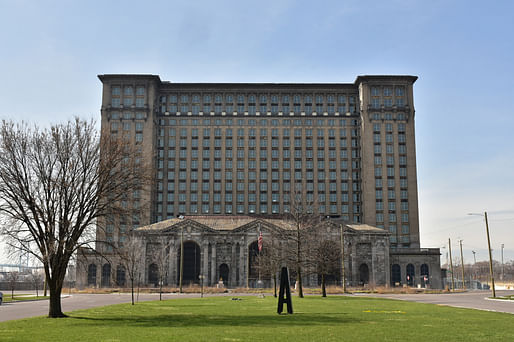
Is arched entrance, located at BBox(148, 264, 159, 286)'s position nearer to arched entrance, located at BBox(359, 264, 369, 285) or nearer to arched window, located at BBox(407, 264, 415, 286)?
arched entrance, located at BBox(359, 264, 369, 285)

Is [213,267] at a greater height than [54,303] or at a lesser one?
greater

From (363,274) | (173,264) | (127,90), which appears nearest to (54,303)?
(173,264)

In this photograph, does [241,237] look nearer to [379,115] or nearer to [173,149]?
[173,149]

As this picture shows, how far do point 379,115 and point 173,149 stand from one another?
171 ft

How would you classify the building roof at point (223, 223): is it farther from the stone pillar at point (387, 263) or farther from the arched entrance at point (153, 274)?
the arched entrance at point (153, 274)

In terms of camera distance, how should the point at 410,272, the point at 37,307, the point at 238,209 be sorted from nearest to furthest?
the point at 37,307, the point at 410,272, the point at 238,209

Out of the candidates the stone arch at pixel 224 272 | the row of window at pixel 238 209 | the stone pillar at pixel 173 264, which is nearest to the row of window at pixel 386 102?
the row of window at pixel 238 209

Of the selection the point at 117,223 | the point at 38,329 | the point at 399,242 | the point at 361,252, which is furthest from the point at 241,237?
the point at 38,329

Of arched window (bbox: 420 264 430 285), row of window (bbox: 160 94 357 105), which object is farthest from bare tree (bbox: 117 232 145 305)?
row of window (bbox: 160 94 357 105)

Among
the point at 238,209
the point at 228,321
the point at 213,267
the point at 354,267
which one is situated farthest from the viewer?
the point at 238,209

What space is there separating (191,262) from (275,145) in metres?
42.9

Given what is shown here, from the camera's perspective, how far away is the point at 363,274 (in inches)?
4213

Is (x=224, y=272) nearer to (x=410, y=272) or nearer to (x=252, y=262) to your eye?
(x=252, y=262)

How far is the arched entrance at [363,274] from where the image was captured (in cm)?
10656
